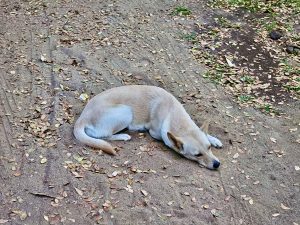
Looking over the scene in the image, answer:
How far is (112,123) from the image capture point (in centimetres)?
646

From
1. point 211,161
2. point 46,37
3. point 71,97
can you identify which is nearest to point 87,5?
point 46,37

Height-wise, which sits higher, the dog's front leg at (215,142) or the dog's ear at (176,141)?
the dog's ear at (176,141)

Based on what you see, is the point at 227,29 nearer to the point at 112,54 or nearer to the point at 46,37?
the point at 112,54

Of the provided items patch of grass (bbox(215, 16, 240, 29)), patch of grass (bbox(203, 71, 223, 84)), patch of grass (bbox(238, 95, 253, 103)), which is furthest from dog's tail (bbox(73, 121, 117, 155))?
patch of grass (bbox(215, 16, 240, 29))

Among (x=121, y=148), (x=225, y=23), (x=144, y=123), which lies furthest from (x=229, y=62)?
(x=121, y=148)

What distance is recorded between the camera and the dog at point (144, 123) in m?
6.16

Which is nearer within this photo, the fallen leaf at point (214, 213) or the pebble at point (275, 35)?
the fallen leaf at point (214, 213)

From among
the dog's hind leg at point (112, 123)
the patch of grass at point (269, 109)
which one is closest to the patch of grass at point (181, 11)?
the patch of grass at point (269, 109)

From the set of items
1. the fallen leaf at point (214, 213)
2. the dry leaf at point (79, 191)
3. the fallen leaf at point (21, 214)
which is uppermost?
the fallen leaf at point (214, 213)

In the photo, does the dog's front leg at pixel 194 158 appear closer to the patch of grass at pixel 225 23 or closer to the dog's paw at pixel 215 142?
the dog's paw at pixel 215 142

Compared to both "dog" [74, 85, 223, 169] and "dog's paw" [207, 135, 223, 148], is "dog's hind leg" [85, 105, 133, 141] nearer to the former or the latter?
"dog" [74, 85, 223, 169]

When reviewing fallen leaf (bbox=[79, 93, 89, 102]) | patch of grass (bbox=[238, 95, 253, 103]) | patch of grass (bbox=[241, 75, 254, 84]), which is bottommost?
A: fallen leaf (bbox=[79, 93, 89, 102])

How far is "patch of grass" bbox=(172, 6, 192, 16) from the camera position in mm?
Answer: 10467

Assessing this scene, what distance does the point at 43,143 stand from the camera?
20.1ft
